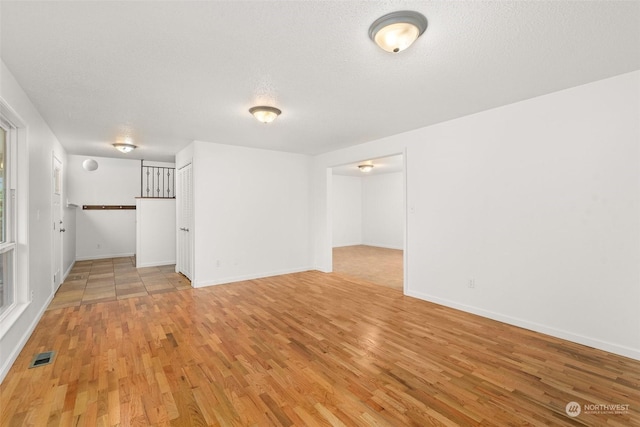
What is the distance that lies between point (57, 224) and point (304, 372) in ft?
16.3

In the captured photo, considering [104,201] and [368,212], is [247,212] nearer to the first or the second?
[104,201]

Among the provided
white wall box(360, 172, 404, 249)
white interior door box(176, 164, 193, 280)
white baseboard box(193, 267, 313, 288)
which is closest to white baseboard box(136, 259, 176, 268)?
white interior door box(176, 164, 193, 280)

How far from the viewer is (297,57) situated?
7.21ft

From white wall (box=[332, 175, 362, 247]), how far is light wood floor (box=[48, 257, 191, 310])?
549cm

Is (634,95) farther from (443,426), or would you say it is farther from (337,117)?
(443,426)

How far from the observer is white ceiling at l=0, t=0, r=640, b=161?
5.55 ft

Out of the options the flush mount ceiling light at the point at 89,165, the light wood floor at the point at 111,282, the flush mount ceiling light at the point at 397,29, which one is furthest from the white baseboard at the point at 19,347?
the flush mount ceiling light at the point at 89,165

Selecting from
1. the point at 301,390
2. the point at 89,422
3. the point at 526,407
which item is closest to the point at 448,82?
the point at 526,407

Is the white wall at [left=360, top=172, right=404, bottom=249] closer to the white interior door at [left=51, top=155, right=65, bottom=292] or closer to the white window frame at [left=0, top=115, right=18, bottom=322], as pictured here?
the white interior door at [left=51, top=155, right=65, bottom=292]

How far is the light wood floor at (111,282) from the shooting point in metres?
4.23

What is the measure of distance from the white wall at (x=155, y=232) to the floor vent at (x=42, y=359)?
395 cm

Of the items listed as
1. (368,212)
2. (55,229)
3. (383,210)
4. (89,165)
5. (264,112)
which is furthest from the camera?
(368,212)

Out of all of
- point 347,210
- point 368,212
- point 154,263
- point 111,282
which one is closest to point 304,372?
point 111,282

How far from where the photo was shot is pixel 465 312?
3.61m
